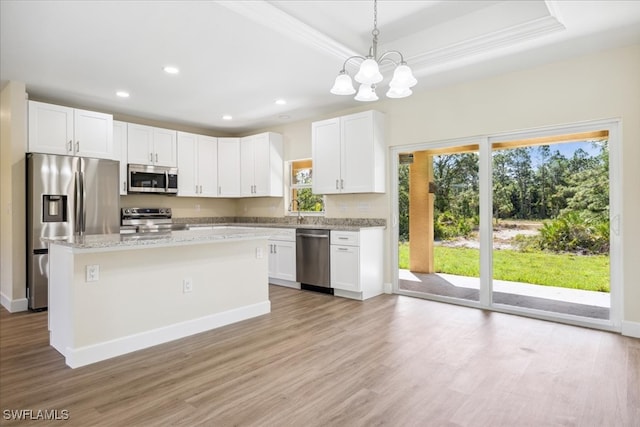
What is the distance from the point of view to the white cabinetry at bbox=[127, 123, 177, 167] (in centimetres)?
544

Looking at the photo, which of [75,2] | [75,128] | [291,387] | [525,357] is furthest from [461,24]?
[75,128]

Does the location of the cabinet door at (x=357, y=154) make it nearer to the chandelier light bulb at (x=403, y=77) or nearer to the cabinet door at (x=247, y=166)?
the cabinet door at (x=247, y=166)

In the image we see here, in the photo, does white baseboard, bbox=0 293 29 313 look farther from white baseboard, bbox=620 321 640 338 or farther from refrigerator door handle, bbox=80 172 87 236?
white baseboard, bbox=620 321 640 338

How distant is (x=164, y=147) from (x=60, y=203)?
1828mm

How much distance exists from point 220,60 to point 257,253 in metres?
1.99

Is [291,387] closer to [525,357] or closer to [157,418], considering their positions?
[157,418]

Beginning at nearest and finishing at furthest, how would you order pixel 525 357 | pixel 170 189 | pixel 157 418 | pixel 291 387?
1. pixel 157 418
2. pixel 291 387
3. pixel 525 357
4. pixel 170 189

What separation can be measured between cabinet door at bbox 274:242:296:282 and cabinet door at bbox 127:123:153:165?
7.89ft

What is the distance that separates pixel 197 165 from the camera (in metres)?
6.25

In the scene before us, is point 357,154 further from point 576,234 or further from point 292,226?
point 576,234

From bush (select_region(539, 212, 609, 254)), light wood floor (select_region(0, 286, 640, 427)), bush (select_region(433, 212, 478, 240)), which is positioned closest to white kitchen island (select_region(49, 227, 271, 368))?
light wood floor (select_region(0, 286, 640, 427))

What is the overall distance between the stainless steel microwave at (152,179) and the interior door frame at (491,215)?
341 centimetres

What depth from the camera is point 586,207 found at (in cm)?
363

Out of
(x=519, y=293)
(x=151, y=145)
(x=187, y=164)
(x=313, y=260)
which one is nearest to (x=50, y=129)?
(x=151, y=145)
